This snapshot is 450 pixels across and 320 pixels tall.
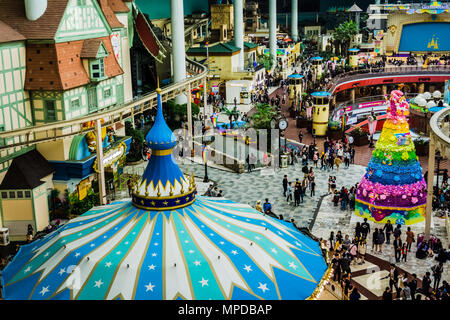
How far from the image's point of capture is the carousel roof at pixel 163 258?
35.9 feet

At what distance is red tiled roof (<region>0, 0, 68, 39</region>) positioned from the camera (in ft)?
A: 81.9

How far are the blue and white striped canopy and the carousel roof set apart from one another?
0.02 metres

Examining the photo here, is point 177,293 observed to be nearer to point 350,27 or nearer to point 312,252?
point 312,252

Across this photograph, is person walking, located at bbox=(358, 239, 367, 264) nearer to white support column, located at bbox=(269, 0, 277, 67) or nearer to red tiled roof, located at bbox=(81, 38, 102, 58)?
red tiled roof, located at bbox=(81, 38, 102, 58)

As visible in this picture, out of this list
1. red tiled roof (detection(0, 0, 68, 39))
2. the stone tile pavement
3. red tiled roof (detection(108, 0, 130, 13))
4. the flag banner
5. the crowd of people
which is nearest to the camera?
the crowd of people

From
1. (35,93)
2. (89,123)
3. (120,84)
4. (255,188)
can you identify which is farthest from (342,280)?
(120,84)

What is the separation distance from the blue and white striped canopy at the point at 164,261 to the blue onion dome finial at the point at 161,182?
20 cm

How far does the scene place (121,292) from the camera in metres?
10.8

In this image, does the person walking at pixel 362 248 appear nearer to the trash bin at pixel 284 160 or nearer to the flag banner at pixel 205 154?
the flag banner at pixel 205 154

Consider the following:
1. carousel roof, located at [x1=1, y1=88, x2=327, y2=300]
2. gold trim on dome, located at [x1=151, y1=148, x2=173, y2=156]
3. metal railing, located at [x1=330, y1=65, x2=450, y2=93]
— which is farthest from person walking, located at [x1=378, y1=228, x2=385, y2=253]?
metal railing, located at [x1=330, y1=65, x2=450, y2=93]

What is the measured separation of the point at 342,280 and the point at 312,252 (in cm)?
688

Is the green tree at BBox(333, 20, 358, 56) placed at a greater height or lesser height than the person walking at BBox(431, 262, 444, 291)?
greater

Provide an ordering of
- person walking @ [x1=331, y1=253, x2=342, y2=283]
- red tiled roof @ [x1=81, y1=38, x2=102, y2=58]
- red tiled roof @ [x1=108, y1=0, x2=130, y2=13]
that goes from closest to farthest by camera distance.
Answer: person walking @ [x1=331, y1=253, x2=342, y2=283] < red tiled roof @ [x1=81, y1=38, x2=102, y2=58] < red tiled roof @ [x1=108, y1=0, x2=130, y2=13]

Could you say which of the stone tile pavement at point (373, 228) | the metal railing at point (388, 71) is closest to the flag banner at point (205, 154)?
the stone tile pavement at point (373, 228)
